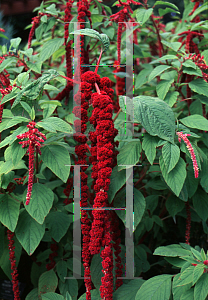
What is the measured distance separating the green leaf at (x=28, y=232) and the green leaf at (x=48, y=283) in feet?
0.80

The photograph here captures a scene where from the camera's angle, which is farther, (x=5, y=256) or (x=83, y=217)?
(x=5, y=256)

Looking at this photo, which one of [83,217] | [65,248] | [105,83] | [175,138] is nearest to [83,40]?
[105,83]

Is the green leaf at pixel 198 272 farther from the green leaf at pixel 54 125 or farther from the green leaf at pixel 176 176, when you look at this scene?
the green leaf at pixel 54 125

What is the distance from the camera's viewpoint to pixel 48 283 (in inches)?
41.8

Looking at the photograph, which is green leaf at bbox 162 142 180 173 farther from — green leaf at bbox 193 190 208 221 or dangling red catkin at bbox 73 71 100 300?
green leaf at bbox 193 190 208 221

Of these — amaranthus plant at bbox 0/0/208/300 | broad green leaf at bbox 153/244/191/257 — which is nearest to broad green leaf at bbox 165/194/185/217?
amaranthus plant at bbox 0/0/208/300

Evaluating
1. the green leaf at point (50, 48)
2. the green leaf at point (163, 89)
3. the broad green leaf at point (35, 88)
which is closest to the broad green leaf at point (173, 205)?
the green leaf at point (163, 89)

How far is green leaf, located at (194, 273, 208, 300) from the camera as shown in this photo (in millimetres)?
774

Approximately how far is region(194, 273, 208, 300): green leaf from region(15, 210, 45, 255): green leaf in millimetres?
466

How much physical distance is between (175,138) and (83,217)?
0.36 m

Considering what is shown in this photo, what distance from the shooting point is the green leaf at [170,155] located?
2.64 feet

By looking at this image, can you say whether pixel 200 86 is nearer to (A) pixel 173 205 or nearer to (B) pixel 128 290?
(A) pixel 173 205

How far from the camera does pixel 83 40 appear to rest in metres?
1.07

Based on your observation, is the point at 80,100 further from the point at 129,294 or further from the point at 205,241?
the point at 205,241
